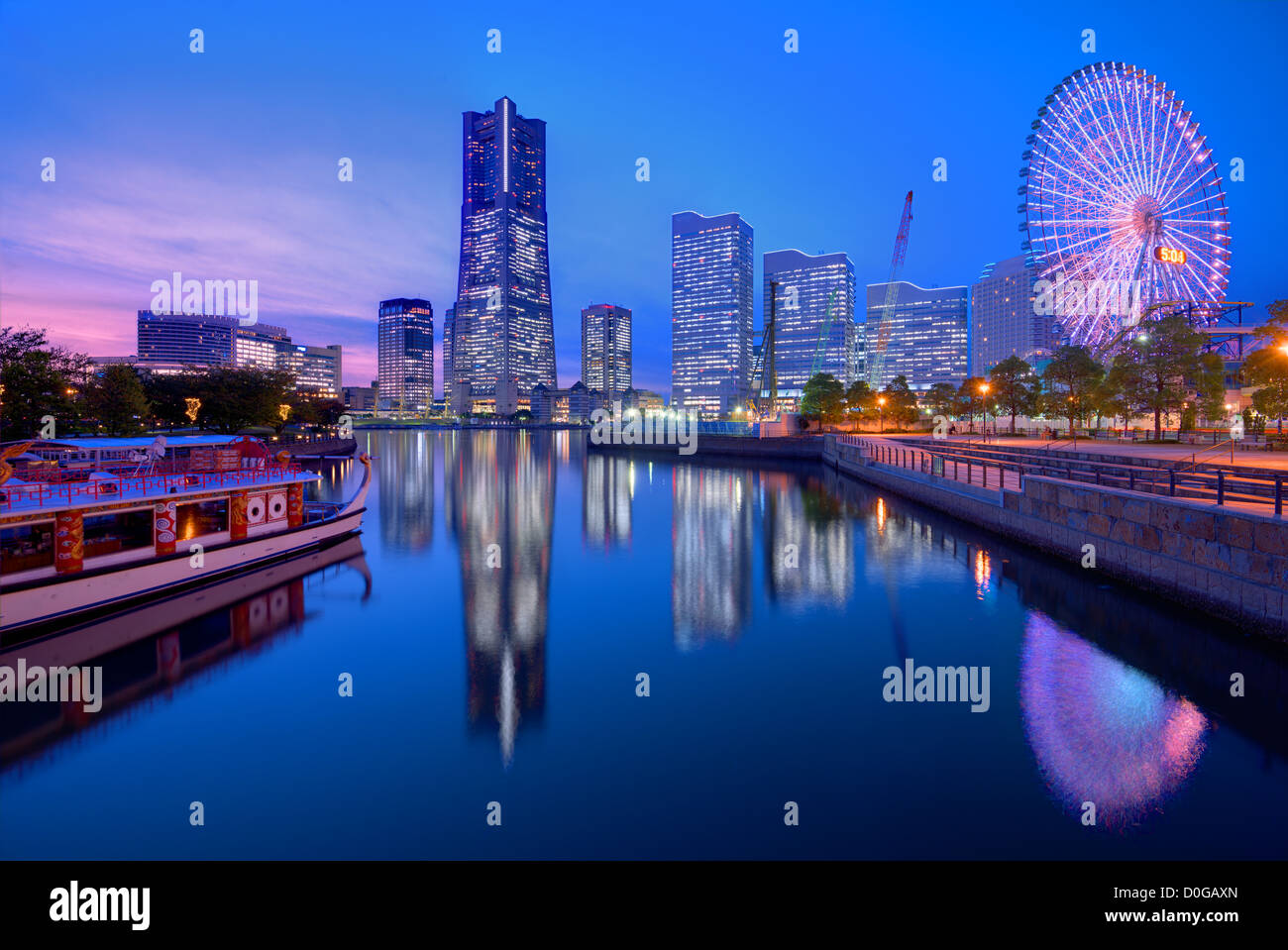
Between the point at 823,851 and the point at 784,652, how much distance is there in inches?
344

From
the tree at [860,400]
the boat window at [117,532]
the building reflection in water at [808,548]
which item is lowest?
the building reflection in water at [808,548]

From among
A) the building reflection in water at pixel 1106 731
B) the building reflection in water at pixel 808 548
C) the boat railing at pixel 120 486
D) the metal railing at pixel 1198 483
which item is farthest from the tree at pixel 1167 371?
the boat railing at pixel 120 486

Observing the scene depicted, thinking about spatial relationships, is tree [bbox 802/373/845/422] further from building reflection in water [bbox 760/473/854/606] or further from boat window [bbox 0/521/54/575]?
boat window [bbox 0/521/54/575]

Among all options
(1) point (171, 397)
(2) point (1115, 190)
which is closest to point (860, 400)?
(2) point (1115, 190)

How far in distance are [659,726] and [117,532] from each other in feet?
71.4

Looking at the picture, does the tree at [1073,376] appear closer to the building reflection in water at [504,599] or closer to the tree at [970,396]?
the tree at [970,396]

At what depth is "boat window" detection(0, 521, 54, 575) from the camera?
19.0 m

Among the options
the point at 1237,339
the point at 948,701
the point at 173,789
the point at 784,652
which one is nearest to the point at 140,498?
the point at 173,789

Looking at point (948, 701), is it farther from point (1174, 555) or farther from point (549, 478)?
point (549, 478)

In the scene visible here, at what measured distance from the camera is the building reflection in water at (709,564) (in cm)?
2122

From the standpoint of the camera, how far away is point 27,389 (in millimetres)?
47094

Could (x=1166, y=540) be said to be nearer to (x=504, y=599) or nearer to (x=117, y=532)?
(x=504, y=599)

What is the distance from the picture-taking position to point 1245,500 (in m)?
18.4

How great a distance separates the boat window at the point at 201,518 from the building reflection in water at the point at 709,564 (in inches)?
741
